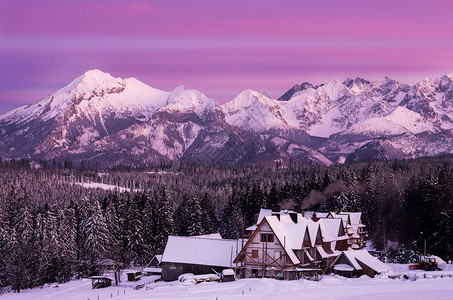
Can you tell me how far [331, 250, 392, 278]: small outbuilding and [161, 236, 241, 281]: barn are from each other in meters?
13.7

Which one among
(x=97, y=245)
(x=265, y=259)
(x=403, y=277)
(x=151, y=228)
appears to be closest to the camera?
(x=403, y=277)

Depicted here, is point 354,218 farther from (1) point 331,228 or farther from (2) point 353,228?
(1) point 331,228

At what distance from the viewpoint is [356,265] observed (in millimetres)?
82812

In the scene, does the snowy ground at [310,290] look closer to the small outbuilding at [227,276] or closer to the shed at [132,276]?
the small outbuilding at [227,276]

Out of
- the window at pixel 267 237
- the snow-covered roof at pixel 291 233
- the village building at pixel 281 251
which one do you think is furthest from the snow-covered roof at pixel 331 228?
the window at pixel 267 237

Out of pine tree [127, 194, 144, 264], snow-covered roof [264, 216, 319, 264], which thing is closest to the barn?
snow-covered roof [264, 216, 319, 264]

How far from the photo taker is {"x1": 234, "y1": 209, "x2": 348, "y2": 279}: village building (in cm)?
8194

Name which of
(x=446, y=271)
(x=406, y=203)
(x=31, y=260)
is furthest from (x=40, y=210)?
(x=446, y=271)

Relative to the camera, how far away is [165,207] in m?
122

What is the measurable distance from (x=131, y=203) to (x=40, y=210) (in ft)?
65.1

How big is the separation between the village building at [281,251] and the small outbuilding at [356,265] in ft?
8.68

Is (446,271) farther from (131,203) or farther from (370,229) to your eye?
(131,203)

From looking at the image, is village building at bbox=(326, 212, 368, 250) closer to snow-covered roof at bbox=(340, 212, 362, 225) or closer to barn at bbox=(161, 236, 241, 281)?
snow-covered roof at bbox=(340, 212, 362, 225)

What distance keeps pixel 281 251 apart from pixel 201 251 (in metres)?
12.8
